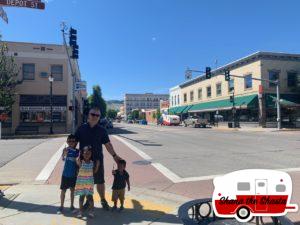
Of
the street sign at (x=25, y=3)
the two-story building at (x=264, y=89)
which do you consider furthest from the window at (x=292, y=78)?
the street sign at (x=25, y=3)

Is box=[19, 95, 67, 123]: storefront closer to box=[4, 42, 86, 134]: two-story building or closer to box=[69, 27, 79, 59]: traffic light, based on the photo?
box=[4, 42, 86, 134]: two-story building

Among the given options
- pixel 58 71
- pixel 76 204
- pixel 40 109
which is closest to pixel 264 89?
pixel 58 71

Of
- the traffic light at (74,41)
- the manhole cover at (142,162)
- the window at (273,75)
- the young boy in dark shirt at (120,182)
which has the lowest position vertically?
the manhole cover at (142,162)

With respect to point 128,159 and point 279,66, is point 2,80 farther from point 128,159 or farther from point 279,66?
point 279,66

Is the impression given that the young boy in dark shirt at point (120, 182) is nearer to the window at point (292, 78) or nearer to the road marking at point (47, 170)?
the road marking at point (47, 170)

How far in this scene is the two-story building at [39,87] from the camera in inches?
1479

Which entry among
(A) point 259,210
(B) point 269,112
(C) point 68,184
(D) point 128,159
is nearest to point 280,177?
(A) point 259,210

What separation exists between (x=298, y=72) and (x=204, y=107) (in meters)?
17.9

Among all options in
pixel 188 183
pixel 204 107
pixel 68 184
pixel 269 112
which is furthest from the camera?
pixel 204 107

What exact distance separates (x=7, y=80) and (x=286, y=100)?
30980 mm

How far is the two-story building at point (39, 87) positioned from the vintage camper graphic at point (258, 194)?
122 feet

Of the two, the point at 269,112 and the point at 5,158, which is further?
the point at 269,112

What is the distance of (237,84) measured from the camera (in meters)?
47.5

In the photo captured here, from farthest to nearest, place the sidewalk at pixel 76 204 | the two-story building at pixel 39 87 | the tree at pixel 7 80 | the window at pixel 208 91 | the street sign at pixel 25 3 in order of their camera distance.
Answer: the window at pixel 208 91
the two-story building at pixel 39 87
the tree at pixel 7 80
the street sign at pixel 25 3
the sidewalk at pixel 76 204
